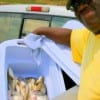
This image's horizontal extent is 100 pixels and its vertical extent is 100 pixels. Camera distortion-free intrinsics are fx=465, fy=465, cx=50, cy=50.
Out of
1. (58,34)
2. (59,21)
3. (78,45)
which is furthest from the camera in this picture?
(59,21)

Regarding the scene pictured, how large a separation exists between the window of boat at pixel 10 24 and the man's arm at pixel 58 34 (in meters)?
0.85

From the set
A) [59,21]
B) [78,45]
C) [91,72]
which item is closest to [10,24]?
[59,21]

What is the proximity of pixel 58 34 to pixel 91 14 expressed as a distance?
1009mm

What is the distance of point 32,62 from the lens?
13.2 ft

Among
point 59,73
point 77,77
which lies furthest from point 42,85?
point 77,77

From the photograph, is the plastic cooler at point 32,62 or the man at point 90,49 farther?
the plastic cooler at point 32,62

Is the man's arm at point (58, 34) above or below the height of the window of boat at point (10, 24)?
above

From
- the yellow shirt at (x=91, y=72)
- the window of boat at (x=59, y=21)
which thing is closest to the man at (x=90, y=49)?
the yellow shirt at (x=91, y=72)

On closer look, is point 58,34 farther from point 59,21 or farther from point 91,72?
point 91,72

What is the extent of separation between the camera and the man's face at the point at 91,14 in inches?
110

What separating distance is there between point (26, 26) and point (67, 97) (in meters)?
1.70

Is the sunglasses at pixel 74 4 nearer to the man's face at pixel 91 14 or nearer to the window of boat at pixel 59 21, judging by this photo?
the man's face at pixel 91 14

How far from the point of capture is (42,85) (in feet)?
12.6

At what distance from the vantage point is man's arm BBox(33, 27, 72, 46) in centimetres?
376
